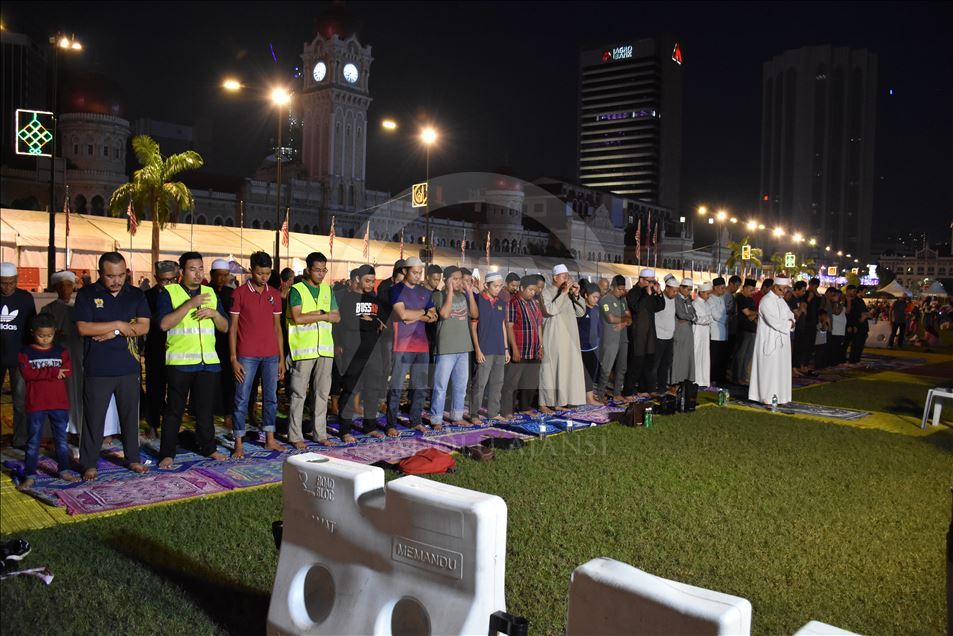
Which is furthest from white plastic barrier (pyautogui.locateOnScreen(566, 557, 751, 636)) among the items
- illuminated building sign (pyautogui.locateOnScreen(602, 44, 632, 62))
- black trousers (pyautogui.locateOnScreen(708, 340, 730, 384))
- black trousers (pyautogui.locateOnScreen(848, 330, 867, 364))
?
illuminated building sign (pyautogui.locateOnScreen(602, 44, 632, 62))

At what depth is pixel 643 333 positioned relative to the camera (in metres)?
11.8

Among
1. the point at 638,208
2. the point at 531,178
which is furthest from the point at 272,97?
the point at 638,208

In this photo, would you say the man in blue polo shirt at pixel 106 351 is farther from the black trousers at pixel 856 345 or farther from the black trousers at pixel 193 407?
the black trousers at pixel 856 345

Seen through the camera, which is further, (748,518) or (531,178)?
(531,178)

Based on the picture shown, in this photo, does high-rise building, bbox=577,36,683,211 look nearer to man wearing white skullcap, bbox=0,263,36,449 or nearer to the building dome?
the building dome

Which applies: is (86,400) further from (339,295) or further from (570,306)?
(570,306)

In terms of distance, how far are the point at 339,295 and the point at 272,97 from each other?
13699mm

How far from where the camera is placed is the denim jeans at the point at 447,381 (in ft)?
29.3

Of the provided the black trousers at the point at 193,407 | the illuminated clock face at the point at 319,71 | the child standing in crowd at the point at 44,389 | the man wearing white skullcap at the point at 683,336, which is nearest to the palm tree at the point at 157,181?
the man wearing white skullcap at the point at 683,336

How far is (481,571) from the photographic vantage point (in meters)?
2.52

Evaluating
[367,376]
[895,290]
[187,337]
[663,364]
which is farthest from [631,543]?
Result: [895,290]

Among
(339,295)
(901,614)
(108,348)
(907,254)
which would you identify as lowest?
(901,614)

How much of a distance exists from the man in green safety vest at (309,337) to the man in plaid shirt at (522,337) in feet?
9.35

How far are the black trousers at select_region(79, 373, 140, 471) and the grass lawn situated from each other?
4.39 ft
